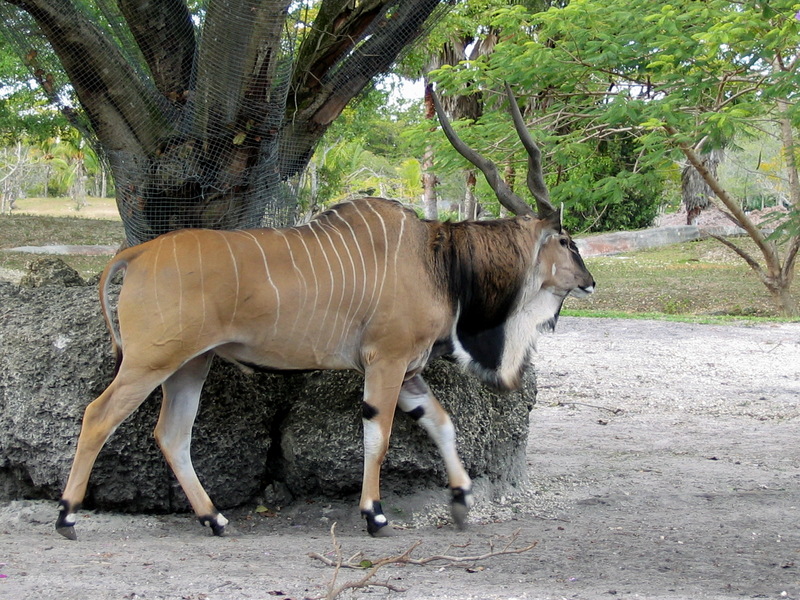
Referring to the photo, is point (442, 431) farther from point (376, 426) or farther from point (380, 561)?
point (380, 561)

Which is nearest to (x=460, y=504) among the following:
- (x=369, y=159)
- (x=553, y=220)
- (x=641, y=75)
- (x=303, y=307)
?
(x=303, y=307)

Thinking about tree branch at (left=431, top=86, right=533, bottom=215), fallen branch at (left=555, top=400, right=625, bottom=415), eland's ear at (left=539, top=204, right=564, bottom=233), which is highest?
tree branch at (left=431, top=86, right=533, bottom=215)

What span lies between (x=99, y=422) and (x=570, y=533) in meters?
1.84

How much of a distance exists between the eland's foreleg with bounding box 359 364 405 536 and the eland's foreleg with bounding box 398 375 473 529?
0.26 m

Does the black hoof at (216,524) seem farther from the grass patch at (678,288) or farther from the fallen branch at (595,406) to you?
the grass patch at (678,288)

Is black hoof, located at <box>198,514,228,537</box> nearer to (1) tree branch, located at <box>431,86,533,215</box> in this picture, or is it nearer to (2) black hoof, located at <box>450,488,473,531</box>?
(2) black hoof, located at <box>450,488,473,531</box>

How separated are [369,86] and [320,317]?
5.95 ft

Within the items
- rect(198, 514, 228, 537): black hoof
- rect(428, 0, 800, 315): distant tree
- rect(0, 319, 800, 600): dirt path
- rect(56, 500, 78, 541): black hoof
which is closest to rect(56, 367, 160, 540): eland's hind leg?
rect(56, 500, 78, 541): black hoof

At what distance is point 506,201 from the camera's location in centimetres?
424

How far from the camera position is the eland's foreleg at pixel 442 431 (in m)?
3.82

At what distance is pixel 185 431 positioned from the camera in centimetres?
364

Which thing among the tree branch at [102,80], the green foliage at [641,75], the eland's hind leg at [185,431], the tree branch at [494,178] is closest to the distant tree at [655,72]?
the green foliage at [641,75]

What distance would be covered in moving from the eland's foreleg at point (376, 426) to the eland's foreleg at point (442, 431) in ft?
0.86

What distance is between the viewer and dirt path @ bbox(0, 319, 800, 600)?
2.76 meters
